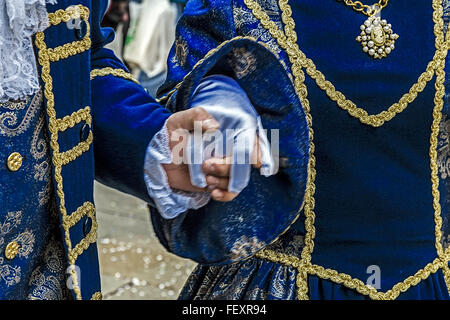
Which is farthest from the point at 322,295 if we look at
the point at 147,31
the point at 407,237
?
the point at 147,31

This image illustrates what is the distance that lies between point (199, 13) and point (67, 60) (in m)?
0.34

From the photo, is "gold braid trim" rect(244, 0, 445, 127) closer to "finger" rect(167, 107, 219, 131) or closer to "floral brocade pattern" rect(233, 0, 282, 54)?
"floral brocade pattern" rect(233, 0, 282, 54)

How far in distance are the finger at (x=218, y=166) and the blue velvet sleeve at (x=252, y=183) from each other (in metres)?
0.12

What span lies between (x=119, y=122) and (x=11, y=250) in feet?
0.83

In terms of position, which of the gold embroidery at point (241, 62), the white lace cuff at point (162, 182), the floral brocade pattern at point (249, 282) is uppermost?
the gold embroidery at point (241, 62)

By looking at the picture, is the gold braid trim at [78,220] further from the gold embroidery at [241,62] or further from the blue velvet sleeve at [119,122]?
the gold embroidery at [241,62]

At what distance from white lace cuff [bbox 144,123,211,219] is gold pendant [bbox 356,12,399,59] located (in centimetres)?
42

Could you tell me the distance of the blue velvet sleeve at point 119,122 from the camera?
0.97 meters

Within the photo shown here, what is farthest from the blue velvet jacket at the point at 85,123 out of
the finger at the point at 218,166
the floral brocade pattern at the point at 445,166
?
the floral brocade pattern at the point at 445,166

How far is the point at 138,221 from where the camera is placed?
144 inches

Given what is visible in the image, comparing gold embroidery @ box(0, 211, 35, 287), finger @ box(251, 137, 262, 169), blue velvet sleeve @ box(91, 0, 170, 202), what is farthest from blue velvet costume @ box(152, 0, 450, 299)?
gold embroidery @ box(0, 211, 35, 287)

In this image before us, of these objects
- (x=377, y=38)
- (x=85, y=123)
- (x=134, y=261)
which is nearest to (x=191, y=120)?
(x=85, y=123)
